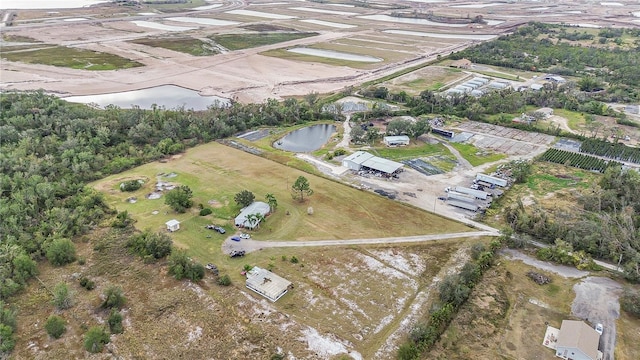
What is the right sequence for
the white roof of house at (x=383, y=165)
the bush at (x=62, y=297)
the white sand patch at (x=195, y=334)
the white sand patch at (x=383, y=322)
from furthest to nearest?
1. the white roof of house at (x=383, y=165)
2. the bush at (x=62, y=297)
3. the white sand patch at (x=383, y=322)
4. the white sand patch at (x=195, y=334)

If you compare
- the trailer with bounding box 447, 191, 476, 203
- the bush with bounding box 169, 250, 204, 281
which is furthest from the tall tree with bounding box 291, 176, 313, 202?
the trailer with bounding box 447, 191, 476, 203

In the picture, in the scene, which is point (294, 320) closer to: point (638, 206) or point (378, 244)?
point (378, 244)

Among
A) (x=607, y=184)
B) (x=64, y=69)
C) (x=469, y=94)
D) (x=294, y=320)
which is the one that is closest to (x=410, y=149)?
(x=607, y=184)

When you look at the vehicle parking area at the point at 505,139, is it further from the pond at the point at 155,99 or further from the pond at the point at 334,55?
the pond at the point at 334,55

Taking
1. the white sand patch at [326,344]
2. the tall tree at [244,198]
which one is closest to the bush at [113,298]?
the white sand patch at [326,344]

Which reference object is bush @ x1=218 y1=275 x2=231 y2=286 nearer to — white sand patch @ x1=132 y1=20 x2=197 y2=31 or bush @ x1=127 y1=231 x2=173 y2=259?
bush @ x1=127 y1=231 x2=173 y2=259
